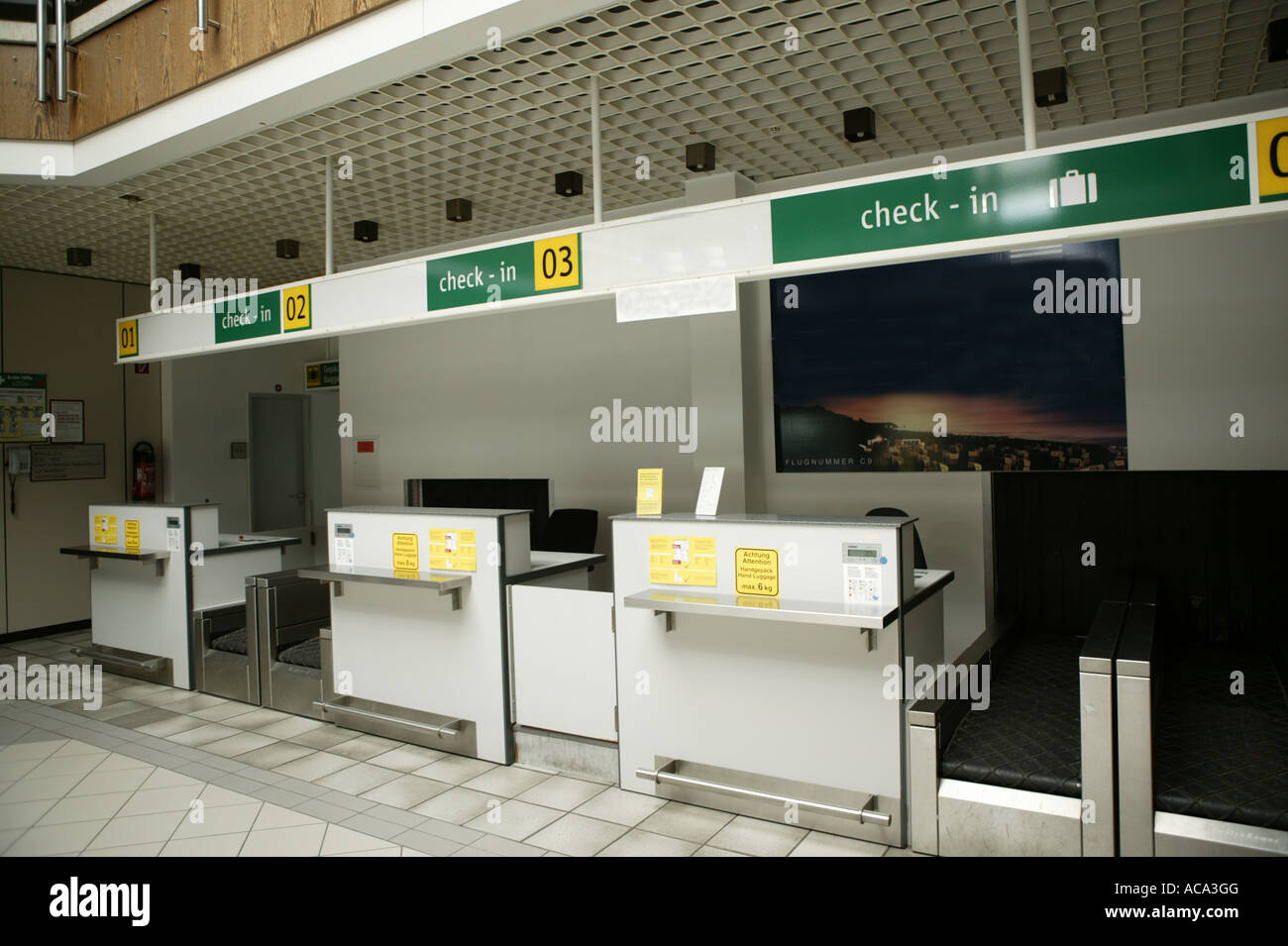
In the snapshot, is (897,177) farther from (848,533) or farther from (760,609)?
(760,609)

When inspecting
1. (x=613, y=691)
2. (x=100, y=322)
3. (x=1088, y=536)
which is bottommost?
(x=613, y=691)

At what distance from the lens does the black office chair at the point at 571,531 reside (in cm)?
575

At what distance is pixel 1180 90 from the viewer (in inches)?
156

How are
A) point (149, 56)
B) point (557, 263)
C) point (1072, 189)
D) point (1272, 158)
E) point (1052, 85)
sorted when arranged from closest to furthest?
point (1272, 158), point (1072, 189), point (557, 263), point (1052, 85), point (149, 56)

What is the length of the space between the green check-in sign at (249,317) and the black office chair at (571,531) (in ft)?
7.38

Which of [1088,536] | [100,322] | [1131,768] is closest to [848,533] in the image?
[1131,768]

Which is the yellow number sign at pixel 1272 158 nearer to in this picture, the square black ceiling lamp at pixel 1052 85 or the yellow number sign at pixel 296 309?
the square black ceiling lamp at pixel 1052 85

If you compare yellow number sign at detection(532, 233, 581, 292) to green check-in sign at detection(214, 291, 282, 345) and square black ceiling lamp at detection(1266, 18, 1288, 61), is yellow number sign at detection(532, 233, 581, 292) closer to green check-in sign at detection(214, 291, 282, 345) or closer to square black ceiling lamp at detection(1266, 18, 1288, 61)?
green check-in sign at detection(214, 291, 282, 345)

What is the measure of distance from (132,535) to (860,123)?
5387 millimetres

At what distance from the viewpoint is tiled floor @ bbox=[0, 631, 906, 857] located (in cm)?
309

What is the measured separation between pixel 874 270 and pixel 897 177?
2.34m

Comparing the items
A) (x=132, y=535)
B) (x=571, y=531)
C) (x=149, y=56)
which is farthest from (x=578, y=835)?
(x=132, y=535)

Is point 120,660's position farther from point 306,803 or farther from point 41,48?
point 41,48

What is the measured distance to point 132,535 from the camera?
5770mm
